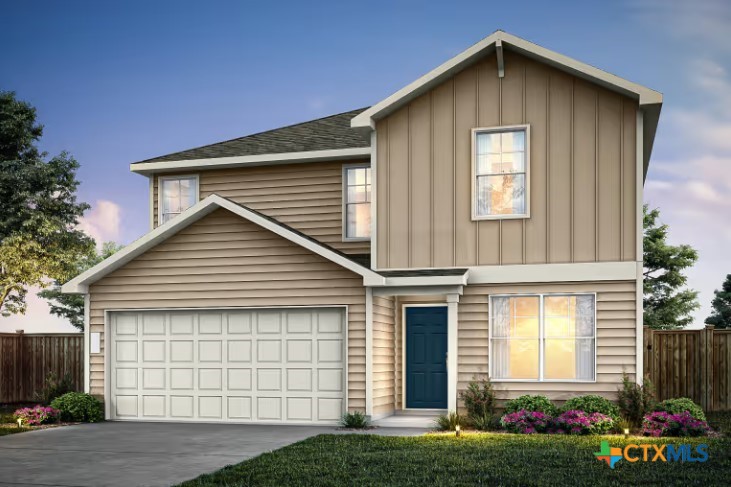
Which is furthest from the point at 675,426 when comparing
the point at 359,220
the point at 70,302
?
the point at 70,302

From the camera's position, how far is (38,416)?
658 inches

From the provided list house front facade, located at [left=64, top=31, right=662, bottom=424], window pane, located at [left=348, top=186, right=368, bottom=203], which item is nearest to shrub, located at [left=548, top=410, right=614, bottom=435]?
house front facade, located at [left=64, top=31, right=662, bottom=424]

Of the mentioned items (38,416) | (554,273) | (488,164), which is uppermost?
(488,164)

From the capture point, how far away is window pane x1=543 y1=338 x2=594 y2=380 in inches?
616

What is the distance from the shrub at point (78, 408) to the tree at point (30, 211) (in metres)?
8.87

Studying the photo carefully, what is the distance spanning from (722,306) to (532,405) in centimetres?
1647

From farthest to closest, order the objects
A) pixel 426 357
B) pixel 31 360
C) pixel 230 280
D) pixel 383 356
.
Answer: pixel 31 360 < pixel 426 357 < pixel 230 280 < pixel 383 356

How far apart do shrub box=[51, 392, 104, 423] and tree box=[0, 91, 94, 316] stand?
8.87 metres

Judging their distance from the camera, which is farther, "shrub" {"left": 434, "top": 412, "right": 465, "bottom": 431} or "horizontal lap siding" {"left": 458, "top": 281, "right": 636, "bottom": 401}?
"horizontal lap siding" {"left": 458, "top": 281, "right": 636, "bottom": 401}

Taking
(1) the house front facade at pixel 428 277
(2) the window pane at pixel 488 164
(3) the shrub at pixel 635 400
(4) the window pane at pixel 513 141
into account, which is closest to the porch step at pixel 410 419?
(1) the house front facade at pixel 428 277

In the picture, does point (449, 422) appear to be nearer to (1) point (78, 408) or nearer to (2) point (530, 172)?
(2) point (530, 172)

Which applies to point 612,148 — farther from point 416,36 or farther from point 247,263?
point 416,36

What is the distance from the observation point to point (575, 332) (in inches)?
622

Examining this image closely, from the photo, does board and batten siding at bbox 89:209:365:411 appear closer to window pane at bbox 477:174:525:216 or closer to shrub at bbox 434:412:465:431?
shrub at bbox 434:412:465:431
